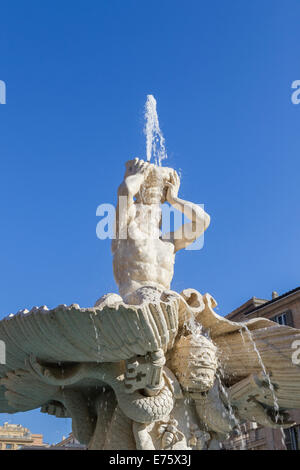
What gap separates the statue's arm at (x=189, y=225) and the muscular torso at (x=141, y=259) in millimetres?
157

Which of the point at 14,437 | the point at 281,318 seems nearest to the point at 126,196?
the point at 281,318

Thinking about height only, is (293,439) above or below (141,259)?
above

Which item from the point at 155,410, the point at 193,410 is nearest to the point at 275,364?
the point at 193,410

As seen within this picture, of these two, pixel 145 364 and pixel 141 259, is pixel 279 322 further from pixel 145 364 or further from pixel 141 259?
pixel 145 364

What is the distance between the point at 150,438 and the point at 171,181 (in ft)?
9.77

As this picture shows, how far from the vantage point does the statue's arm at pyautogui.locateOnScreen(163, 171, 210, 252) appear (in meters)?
5.82

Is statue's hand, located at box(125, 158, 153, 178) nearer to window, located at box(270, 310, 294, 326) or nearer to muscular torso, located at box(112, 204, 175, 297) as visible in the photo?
muscular torso, located at box(112, 204, 175, 297)

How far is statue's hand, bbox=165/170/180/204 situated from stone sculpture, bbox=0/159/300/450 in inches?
22.1

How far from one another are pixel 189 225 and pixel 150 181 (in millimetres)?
724

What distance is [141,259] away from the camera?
5.52 m

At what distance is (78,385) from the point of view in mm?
4871

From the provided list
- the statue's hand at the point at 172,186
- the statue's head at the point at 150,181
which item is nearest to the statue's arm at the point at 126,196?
the statue's head at the point at 150,181

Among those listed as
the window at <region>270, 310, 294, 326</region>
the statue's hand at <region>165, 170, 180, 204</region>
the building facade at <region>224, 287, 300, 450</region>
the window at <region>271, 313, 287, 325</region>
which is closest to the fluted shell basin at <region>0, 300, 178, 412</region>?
the statue's hand at <region>165, 170, 180, 204</region>

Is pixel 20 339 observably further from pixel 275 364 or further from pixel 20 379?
pixel 275 364
